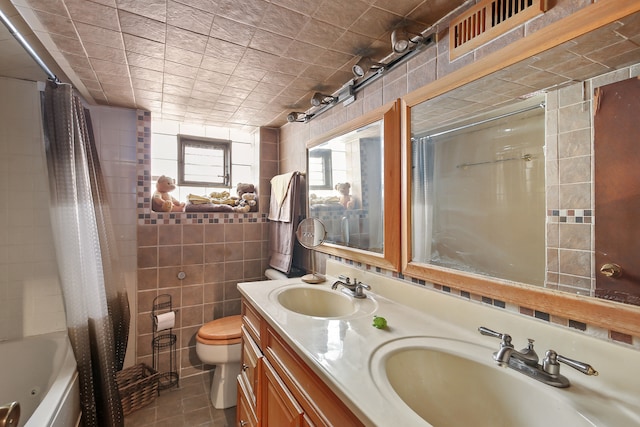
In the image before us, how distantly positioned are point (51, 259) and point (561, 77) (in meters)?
2.58

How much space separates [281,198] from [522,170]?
5.16 ft

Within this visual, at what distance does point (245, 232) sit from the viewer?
7.97 ft

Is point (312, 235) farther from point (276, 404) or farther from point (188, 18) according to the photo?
point (188, 18)

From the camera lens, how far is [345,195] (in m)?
1.64

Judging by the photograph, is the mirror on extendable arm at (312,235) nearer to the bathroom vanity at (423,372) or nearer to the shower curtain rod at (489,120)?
the bathroom vanity at (423,372)

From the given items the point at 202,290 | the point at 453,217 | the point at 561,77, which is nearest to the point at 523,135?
the point at 561,77

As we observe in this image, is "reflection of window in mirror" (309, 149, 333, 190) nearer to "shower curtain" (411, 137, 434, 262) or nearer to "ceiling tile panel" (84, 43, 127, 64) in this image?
"shower curtain" (411, 137, 434, 262)

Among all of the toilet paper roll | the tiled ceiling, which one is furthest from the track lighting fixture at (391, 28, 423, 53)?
the toilet paper roll

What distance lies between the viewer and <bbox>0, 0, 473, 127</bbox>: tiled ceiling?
101 centimetres

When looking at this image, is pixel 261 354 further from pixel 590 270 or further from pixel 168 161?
pixel 168 161

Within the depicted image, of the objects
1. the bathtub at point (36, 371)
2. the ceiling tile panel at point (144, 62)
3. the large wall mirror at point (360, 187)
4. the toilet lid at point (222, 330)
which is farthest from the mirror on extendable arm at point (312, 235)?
the bathtub at point (36, 371)

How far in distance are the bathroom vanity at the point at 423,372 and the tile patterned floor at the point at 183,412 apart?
844 mm

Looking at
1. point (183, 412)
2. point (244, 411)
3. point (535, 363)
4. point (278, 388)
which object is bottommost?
point (183, 412)

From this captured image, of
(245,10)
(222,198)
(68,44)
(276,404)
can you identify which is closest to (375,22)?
(245,10)
